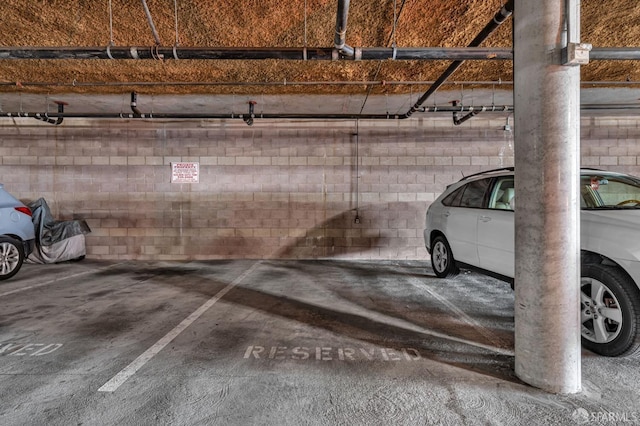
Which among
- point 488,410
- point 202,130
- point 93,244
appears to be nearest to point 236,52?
point 488,410

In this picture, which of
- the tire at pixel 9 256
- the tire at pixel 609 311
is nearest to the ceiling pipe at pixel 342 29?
the tire at pixel 609 311

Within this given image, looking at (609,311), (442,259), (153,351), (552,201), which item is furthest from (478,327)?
(153,351)

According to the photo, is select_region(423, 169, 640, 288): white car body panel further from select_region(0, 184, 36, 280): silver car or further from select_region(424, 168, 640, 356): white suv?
select_region(0, 184, 36, 280): silver car

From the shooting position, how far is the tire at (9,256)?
5086 millimetres

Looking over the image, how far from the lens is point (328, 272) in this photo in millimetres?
5734

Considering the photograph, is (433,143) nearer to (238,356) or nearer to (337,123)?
(337,123)

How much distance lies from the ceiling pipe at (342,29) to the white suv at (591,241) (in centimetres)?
208

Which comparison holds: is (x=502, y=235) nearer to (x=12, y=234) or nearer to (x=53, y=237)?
(x=12, y=234)

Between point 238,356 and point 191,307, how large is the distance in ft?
4.78

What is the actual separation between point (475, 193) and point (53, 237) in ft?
26.5

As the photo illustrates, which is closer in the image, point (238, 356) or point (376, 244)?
point (238, 356)

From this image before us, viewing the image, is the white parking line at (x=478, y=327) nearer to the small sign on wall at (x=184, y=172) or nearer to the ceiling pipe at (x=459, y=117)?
the ceiling pipe at (x=459, y=117)

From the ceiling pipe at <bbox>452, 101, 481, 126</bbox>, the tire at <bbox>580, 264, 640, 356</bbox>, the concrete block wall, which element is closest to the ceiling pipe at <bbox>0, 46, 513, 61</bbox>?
the tire at <bbox>580, 264, 640, 356</bbox>

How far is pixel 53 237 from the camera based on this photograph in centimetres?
643
